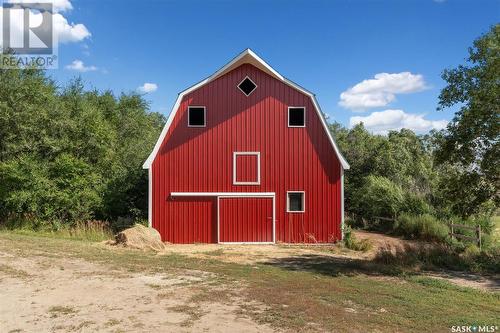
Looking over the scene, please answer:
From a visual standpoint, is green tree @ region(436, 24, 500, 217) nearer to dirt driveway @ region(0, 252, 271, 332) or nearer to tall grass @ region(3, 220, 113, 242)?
dirt driveway @ region(0, 252, 271, 332)

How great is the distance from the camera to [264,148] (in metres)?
17.5

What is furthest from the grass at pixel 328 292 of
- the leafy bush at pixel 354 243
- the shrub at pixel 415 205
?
the shrub at pixel 415 205

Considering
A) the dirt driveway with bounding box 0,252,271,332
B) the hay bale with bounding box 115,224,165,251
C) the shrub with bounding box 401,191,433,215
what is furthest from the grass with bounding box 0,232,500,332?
the shrub with bounding box 401,191,433,215

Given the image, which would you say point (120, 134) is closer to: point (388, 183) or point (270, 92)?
point (270, 92)

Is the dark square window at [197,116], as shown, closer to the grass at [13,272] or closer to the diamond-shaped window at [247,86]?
the diamond-shaped window at [247,86]

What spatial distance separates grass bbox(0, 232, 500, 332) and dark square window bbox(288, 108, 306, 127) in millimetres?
6100

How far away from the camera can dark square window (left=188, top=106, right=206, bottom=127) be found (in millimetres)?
17386

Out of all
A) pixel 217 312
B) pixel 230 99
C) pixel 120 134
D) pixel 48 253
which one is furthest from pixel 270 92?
pixel 120 134

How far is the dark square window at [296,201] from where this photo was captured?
1753cm

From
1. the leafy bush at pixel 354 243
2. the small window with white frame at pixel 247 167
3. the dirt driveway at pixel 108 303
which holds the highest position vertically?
the small window with white frame at pixel 247 167

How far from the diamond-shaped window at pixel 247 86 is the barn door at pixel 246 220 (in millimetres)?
4449

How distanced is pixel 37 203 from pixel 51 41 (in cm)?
699

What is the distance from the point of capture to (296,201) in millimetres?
17578

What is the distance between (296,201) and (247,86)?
5225 mm
